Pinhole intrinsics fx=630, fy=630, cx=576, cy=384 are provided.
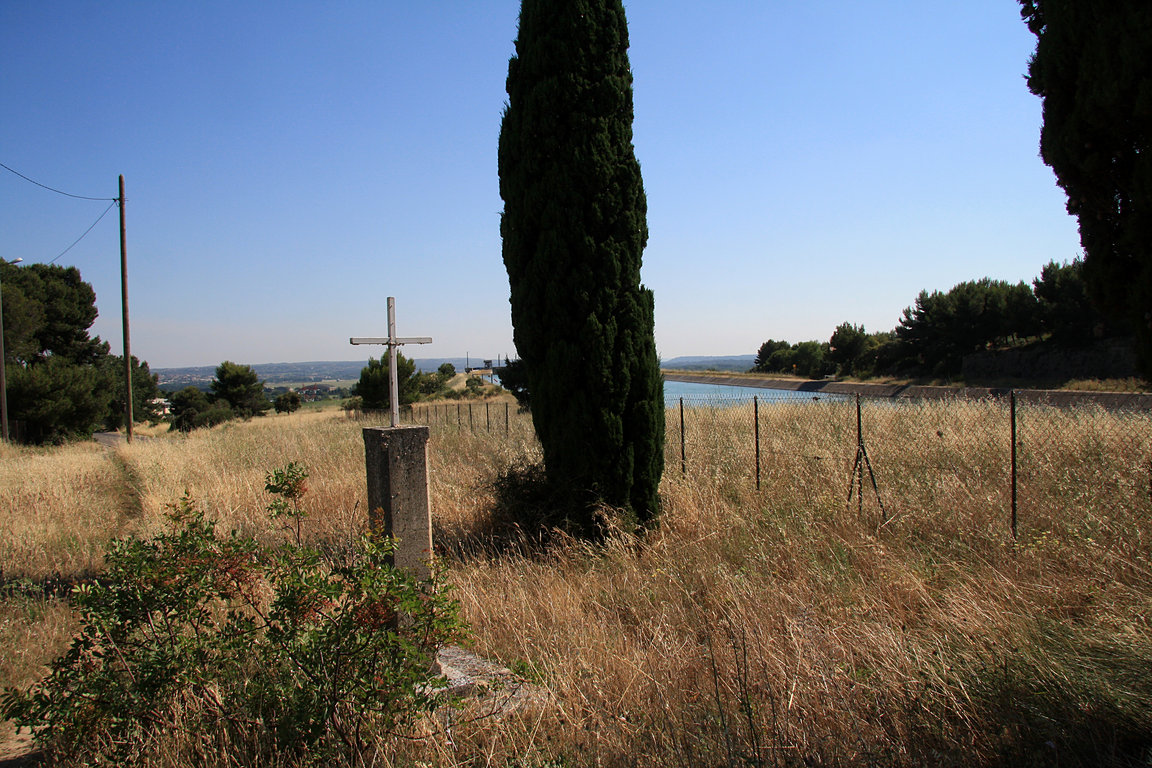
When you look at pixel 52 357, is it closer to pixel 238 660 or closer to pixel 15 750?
pixel 15 750

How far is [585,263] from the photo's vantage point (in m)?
6.38

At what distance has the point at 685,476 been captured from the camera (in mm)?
7785

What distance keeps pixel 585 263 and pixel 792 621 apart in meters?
3.93

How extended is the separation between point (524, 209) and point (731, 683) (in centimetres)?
500

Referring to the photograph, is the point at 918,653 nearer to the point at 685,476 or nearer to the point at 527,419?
the point at 685,476

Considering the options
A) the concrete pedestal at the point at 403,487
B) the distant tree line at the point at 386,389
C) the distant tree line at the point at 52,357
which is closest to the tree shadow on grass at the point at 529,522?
the concrete pedestal at the point at 403,487

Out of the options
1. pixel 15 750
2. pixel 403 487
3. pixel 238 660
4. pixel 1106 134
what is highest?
pixel 1106 134

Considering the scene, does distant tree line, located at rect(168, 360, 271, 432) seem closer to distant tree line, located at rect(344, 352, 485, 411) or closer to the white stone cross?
distant tree line, located at rect(344, 352, 485, 411)

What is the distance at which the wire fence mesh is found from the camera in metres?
5.89

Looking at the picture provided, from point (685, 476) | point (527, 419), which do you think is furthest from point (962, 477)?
point (527, 419)

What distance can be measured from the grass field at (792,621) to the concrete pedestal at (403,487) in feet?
2.20

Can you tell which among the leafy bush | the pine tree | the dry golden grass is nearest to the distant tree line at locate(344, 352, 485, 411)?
the dry golden grass

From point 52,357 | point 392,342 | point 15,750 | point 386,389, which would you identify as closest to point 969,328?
point 386,389

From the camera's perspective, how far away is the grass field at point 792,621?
270cm
